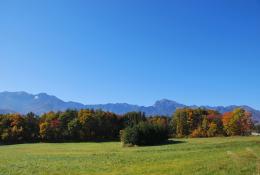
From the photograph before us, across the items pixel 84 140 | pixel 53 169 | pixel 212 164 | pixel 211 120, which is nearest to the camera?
pixel 212 164

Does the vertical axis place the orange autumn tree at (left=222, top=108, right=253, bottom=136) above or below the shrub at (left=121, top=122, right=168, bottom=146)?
above

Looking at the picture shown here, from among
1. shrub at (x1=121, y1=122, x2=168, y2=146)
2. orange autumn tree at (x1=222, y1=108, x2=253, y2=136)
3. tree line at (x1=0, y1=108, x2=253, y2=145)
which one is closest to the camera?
shrub at (x1=121, y1=122, x2=168, y2=146)

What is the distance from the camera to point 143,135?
261 ft

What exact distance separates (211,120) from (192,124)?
6.96 meters

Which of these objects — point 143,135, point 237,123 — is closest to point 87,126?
point 237,123

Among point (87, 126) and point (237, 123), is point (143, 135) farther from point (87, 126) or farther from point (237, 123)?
point (237, 123)

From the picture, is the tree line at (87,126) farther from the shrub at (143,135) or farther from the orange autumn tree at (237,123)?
the shrub at (143,135)

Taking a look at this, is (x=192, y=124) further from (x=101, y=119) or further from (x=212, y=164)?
(x=212, y=164)

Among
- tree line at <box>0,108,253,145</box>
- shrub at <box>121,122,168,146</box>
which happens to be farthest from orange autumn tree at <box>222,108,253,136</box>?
shrub at <box>121,122,168,146</box>

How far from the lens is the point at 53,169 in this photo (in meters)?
34.9

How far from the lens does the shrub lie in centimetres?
7938

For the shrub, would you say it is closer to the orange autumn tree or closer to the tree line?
the tree line

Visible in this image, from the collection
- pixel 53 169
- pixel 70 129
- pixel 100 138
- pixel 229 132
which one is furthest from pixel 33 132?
pixel 53 169

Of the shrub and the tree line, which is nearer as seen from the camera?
the shrub
